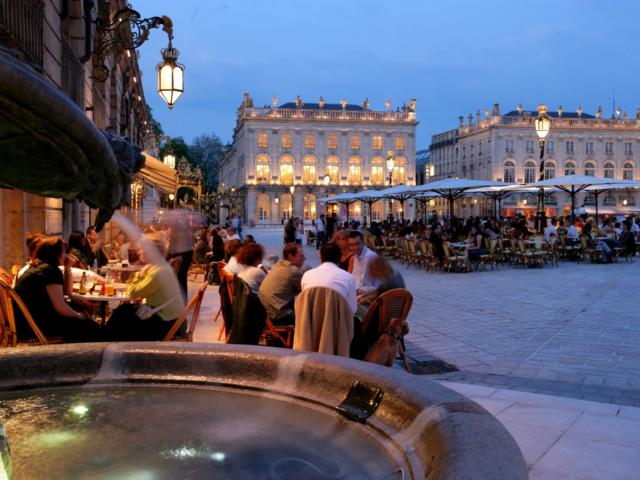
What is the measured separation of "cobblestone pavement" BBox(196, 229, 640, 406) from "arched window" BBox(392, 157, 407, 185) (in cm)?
5960

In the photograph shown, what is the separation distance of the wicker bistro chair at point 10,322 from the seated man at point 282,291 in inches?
73.2

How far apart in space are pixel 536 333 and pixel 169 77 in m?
5.93

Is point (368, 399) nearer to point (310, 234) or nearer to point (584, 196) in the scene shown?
point (310, 234)

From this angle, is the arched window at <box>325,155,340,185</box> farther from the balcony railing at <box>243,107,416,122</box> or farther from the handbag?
the handbag

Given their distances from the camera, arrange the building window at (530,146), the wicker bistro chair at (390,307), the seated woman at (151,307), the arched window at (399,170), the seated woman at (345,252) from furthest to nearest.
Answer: the building window at (530,146)
the arched window at (399,170)
the seated woman at (345,252)
the seated woman at (151,307)
the wicker bistro chair at (390,307)

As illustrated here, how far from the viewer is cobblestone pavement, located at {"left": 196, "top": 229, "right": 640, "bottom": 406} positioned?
5441 mm

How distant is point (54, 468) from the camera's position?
2555 millimetres

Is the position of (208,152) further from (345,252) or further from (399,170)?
(345,252)

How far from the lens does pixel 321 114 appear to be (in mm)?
70812

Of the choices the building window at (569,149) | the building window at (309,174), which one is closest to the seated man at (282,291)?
the building window at (309,174)

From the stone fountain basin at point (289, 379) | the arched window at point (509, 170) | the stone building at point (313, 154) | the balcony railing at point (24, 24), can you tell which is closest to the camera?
the stone fountain basin at point (289, 379)

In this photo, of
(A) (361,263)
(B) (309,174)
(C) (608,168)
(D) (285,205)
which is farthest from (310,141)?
(A) (361,263)

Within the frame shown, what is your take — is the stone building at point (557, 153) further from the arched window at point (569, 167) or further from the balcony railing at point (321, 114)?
the balcony railing at point (321, 114)

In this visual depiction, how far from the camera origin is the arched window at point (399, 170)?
72188 mm
